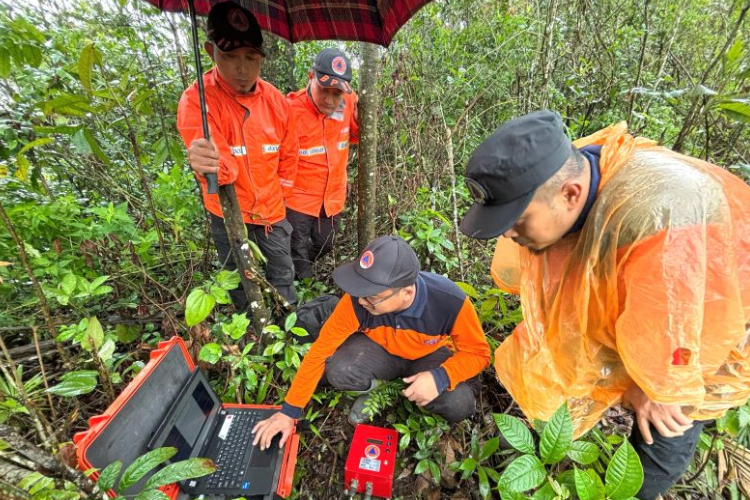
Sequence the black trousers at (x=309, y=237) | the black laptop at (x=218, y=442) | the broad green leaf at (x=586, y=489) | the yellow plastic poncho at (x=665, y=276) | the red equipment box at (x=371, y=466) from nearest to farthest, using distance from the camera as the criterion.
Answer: the yellow plastic poncho at (x=665, y=276)
the broad green leaf at (x=586, y=489)
the black laptop at (x=218, y=442)
the red equipment box at (x=371, y=466)
the black trousers at (x=309, y=237)

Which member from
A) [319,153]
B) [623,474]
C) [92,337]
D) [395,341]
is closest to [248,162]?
[319,153]

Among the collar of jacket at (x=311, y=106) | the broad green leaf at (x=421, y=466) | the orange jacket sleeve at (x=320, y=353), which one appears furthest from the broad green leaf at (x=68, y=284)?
the collar of jacket at (x=311, y=106)

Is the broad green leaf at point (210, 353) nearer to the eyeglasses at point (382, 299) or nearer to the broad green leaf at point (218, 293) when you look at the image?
the broad green leaf at point (218, 293)

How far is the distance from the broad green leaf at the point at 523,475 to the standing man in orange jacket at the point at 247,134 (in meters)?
1.76

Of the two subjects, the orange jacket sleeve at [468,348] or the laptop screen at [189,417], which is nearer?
the laptop screen at [189,417]

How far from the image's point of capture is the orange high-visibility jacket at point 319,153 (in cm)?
306

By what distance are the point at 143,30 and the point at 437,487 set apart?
484 cm

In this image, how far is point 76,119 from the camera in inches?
102

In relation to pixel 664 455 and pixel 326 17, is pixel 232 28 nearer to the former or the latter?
pixel 326 17

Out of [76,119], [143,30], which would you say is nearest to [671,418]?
[76,119]

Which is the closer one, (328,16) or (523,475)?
(523,475)

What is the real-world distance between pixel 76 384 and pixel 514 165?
161 centimetres

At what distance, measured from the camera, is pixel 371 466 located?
1800 mm

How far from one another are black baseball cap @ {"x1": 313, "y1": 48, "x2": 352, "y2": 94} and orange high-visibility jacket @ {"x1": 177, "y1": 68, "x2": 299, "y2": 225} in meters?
0.38
